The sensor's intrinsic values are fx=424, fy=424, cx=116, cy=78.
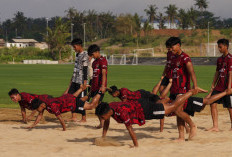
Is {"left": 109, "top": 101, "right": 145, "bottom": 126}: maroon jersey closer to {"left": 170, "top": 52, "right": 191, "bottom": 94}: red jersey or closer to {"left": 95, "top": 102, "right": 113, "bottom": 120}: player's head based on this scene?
{"left": 95, "top": 102, "right": 113, "bottom": 120}: player's head

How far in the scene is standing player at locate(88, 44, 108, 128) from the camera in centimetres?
1018

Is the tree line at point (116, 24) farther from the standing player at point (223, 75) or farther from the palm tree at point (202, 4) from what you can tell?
the standing player at point (223, 75)

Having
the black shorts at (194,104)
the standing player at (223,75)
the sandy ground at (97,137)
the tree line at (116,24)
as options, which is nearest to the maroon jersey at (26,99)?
the sandy ground at (97,137)

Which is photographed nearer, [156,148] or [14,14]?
[156,148]

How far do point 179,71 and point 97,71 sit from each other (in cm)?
249

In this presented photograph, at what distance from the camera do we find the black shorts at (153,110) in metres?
8.12

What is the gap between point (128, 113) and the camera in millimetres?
7941

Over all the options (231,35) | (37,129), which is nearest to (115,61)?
(231,35)

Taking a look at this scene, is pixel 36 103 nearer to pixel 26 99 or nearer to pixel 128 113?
pixel 26 99

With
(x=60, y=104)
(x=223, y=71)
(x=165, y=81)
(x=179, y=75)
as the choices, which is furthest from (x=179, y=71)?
(x=60, y=104)

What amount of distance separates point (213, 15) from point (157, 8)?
2565 centimetres

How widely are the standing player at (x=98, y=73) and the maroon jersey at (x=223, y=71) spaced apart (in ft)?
8.89

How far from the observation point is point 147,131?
10.2 m

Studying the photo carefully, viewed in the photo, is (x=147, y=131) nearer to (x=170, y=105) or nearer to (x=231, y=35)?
(x=170, y=105)
